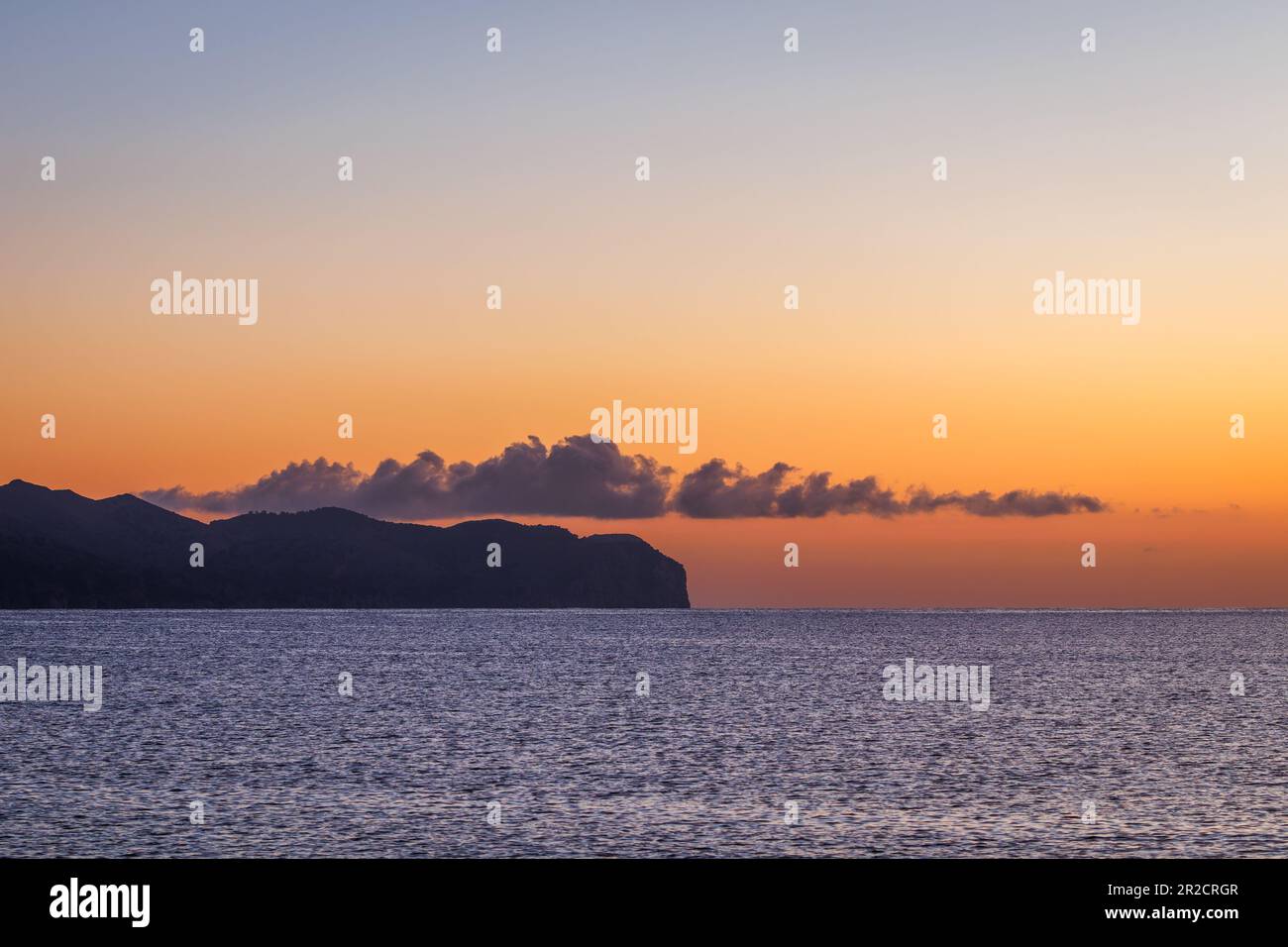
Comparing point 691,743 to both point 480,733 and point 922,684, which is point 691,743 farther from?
point 922,684

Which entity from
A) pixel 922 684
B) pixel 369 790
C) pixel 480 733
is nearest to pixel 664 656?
pixel 922 684

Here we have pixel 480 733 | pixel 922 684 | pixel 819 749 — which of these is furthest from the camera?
pixel 922 684

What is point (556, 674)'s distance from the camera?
146m

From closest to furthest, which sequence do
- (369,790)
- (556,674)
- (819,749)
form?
(369,790)
(819,749)
(556,674)
